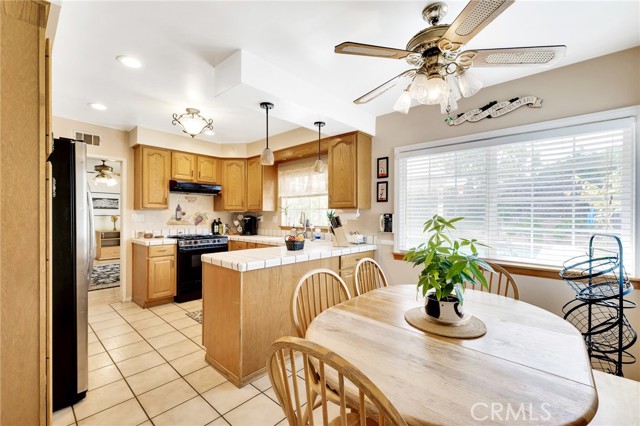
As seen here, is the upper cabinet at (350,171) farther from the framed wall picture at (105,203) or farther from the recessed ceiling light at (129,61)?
the framed wall picture at (105,203)

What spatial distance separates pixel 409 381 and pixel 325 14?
198cm

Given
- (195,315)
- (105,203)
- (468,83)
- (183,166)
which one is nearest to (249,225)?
(183,166)

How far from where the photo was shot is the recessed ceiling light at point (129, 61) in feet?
7.18

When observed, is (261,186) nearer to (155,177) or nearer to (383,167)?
(155,177)

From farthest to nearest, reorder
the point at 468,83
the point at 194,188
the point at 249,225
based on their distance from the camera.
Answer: the point at 249,225 < the point at 194,188 < the point at 468,83

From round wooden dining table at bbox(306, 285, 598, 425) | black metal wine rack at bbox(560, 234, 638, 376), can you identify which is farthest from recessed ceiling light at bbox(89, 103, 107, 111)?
black metal wine rack at bbox(560, 234, 638, 376)

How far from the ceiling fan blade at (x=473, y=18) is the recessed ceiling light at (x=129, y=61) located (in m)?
2.33

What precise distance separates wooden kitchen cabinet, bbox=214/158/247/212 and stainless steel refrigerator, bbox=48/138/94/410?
297 cm

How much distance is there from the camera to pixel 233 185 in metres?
4.90

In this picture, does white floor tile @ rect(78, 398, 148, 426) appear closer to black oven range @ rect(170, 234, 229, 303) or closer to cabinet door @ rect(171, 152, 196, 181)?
black oven range @ rect(170, 234, 229, 303)

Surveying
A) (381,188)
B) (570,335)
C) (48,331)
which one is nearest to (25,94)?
(48,331)

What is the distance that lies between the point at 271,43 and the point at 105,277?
19.4ft

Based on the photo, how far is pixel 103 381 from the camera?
2.09m

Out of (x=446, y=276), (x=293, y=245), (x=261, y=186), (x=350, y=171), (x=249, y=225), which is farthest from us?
(x=249, y=225)
